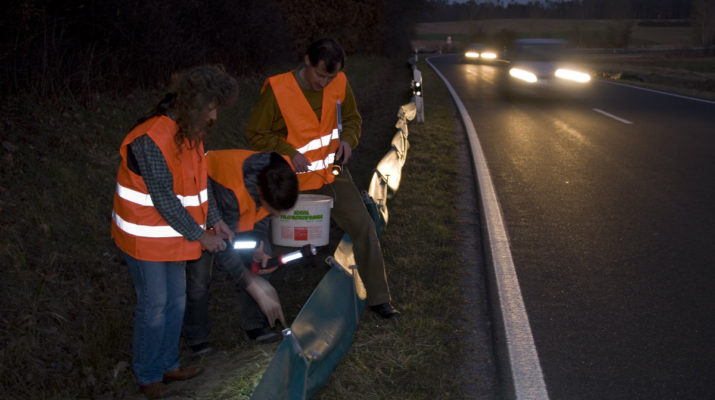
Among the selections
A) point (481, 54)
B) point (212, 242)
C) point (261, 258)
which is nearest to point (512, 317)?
point (261, 258)

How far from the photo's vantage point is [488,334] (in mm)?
4598

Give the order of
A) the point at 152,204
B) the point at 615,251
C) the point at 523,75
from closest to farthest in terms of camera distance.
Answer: the point at 152,204
the point at 615,251
the point at 523,75

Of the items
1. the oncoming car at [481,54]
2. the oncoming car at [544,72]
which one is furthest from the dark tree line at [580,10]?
the oncoming car at [544,72]

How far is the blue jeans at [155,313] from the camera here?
368 cm

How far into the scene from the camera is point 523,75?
19.7 m

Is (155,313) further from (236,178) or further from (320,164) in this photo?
(320,164)

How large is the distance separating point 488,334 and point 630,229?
2.96 metres

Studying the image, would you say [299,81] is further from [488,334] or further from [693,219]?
[693,219]

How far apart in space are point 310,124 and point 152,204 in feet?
5.10

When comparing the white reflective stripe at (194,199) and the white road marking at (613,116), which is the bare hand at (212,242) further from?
the white road marking at (613,116)

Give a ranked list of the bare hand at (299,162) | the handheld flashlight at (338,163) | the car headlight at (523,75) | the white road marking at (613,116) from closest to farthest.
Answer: the bare hand at (299,162) < the handheld flashlight at (338,163) < the white road marking at (613,116) < the car headlight at (523,75)

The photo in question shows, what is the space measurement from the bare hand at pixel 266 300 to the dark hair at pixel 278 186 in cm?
49

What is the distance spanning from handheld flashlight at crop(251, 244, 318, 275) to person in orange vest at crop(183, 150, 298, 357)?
1.9 inches

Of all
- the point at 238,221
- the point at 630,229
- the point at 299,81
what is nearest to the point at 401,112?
the point at 630,229
